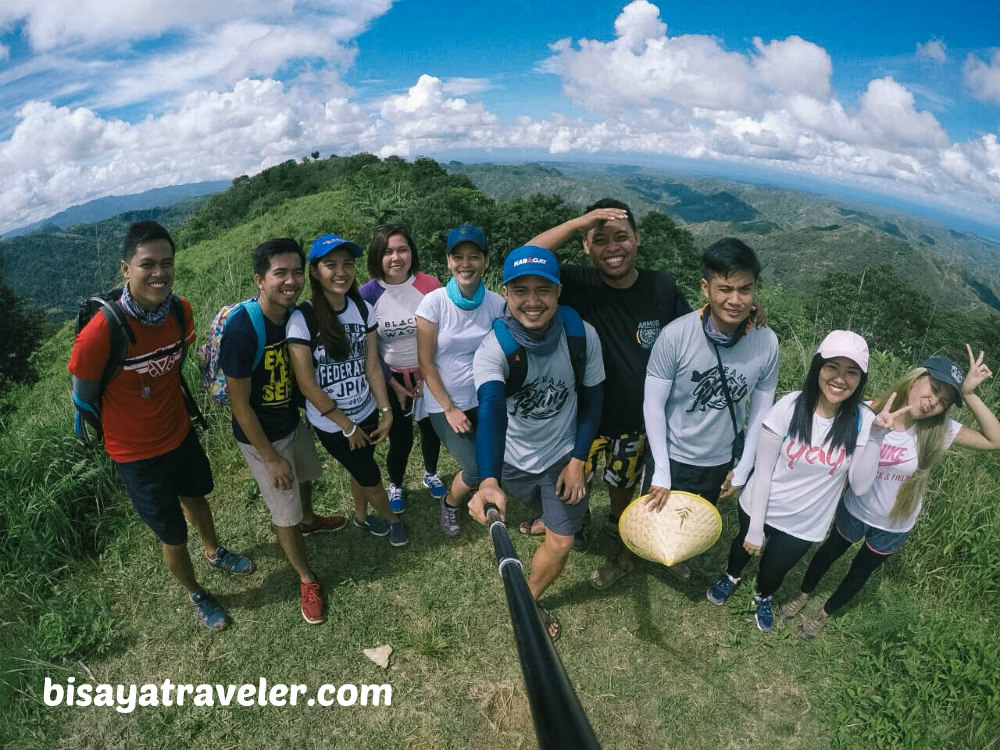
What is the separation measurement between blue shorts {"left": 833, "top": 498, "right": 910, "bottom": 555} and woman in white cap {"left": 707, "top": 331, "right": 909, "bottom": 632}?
1.02 feet

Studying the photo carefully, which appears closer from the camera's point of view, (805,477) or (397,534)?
(805,477)

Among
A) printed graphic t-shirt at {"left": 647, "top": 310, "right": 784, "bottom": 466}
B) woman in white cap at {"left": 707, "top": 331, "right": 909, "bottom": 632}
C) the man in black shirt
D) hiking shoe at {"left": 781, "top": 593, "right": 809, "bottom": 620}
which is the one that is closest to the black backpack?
the man in black shirt

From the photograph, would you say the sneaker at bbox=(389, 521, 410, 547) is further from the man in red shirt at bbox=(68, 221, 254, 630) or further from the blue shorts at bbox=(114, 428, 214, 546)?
the blue shorts at bbox=(114, 428, 214, 546)

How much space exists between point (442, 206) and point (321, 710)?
21.3 meters

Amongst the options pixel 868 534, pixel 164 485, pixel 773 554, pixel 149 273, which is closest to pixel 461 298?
pixel 149 273

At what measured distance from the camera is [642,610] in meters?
3.43

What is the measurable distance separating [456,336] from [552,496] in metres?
1.19

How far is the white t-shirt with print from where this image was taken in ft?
10.4

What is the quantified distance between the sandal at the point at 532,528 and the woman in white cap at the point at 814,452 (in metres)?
1.65

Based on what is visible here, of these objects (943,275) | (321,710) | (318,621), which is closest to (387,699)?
(321,710)

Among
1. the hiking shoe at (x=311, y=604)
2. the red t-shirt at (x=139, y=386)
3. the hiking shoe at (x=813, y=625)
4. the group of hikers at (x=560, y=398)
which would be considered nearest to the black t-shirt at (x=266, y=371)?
the group of hikers at (x=560, y=398)

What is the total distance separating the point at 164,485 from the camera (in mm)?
2924

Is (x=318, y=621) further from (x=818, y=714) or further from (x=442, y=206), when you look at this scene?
(x=442, y=206)

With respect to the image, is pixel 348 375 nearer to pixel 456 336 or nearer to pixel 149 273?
pixel 456 336
